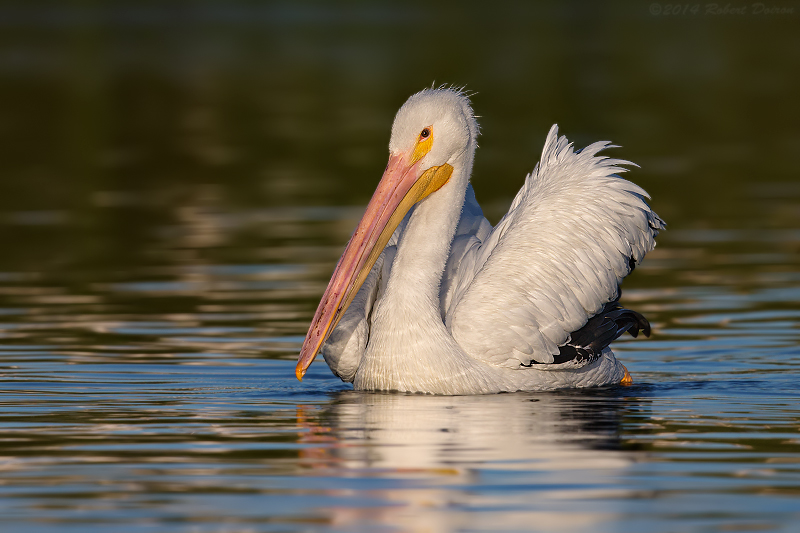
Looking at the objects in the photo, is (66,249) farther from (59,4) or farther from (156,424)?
(59,4)

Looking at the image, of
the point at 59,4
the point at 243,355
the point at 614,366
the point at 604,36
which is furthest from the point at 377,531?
the point at 59,4

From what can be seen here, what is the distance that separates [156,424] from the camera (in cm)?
779

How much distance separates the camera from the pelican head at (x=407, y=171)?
8641 millimetres

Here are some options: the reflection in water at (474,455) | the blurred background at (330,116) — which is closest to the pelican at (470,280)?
the reflection in water at (474,455)

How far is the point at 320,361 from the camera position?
10570 millimetres

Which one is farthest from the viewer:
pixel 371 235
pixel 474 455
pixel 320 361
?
pixel 320 361

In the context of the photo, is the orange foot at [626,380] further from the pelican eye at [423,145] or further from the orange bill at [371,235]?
the pelican eye at [423,145]

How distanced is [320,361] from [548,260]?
2375 mm

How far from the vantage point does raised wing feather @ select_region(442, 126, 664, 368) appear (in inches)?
336

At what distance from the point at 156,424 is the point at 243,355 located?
7.44 ft

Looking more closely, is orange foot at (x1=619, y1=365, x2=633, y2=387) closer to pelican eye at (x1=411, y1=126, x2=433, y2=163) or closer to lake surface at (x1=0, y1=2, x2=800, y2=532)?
lake surface at (x1=0, y1=2, x2=800, y2=532)

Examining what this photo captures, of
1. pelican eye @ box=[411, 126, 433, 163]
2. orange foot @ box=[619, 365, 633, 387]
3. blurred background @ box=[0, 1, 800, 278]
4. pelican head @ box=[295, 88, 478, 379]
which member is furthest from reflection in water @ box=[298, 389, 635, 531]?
blurred background @ box=[0, 1, 800, 278]

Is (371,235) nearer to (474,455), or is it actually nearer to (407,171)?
(407,171)

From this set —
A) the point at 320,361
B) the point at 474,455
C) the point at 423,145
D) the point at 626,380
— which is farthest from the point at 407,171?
the point at 474,455
